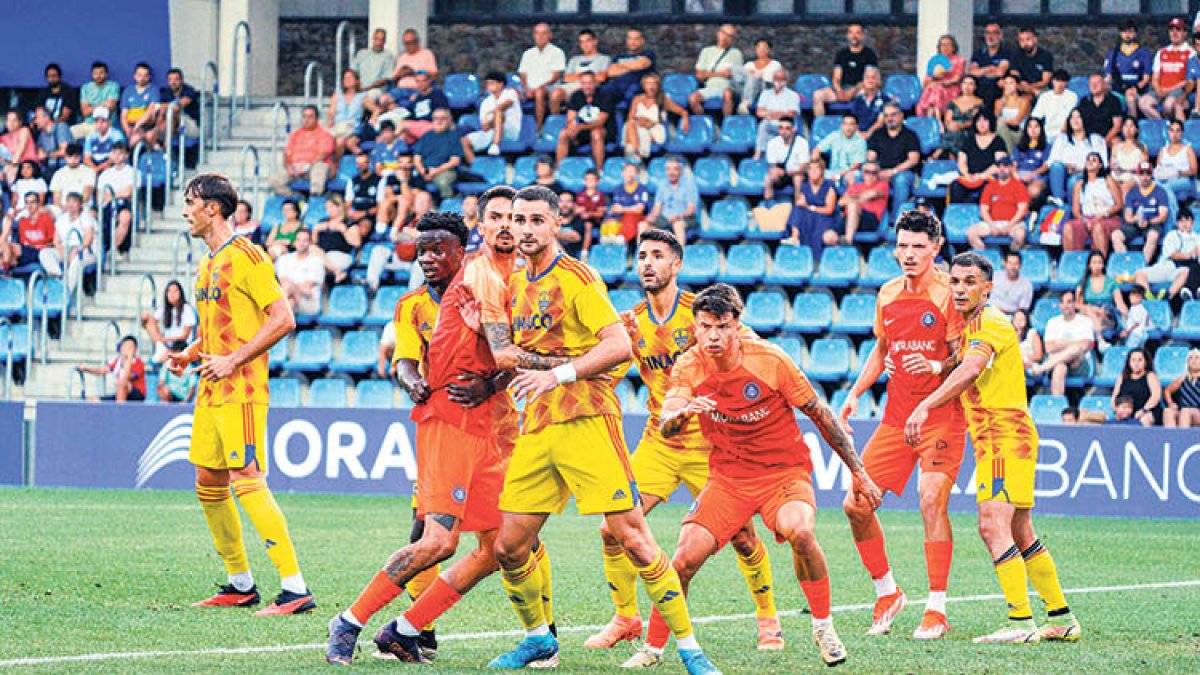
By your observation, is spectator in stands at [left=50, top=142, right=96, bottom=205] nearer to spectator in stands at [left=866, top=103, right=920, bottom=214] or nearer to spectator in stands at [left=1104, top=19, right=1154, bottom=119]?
spectator in stands at [left=866, top=103, right=920, bottom=214]

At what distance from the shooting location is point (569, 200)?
866 inches

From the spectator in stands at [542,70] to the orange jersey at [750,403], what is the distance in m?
15.7

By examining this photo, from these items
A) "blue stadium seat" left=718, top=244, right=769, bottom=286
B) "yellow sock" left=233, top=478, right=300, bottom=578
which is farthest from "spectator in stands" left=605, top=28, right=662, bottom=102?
"yellow sock" left=233, top=478, right=300, bottom=578

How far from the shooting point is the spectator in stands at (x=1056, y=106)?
71.7ft

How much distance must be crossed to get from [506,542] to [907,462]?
2.99 meters

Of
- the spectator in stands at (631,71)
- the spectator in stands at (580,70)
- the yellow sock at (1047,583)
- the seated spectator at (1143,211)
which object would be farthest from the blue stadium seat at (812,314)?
the yellow sock at (1047,583)

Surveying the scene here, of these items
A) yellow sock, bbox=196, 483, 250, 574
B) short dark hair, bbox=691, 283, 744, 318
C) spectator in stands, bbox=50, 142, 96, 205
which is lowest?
yellow sock, bbox=196, 483, 250, 574

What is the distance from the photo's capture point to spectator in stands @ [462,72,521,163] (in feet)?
78.0

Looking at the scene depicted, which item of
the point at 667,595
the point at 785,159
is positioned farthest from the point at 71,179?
the point at 667,595

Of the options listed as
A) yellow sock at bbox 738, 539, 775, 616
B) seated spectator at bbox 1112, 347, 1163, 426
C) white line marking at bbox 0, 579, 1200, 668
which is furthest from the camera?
seated spectator at bbox 1112, 347, 1163, 426

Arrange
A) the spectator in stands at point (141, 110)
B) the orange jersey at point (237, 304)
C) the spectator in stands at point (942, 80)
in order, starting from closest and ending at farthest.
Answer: the orange jersey at point (237, 304), the spectator in stands at point (942, 80), the spectator in stands at point (141, 110)

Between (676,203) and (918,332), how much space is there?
11880 mm

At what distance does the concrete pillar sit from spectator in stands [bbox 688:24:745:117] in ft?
7.99

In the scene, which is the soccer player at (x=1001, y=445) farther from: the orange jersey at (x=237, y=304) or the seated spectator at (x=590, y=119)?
the seated spectator at (x=590, y=119)
